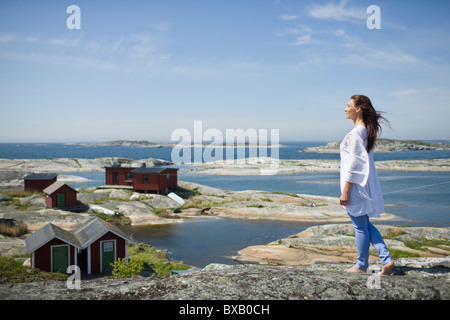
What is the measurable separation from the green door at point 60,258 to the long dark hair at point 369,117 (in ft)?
55.5

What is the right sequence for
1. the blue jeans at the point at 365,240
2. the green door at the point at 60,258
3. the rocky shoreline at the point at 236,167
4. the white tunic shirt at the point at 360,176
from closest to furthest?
the white tunic shirt at the point at 360,176
the blue jeans at the point at 365,240
the green door at the point at 60,258
the rocky shoreline at the point at 236,167

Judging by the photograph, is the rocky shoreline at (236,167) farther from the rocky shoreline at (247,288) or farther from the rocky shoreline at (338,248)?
the rocky shoreline at (247,288)

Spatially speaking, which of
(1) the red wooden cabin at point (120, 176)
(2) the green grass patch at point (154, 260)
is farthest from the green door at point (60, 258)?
(1) the red wooden cabin at point (120, 176)

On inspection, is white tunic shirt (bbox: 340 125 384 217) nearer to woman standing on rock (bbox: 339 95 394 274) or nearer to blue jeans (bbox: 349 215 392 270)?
woman standing on rock (bbox: 339 95 394 274)

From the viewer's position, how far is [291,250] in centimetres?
2186

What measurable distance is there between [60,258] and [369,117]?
17.2 metres

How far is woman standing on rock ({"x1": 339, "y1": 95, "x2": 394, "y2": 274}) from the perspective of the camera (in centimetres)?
406

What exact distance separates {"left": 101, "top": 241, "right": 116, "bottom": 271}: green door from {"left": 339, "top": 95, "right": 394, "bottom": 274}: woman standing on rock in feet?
53.2

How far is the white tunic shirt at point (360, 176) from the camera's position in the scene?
4055mm

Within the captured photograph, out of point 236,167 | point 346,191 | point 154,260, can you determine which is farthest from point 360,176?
point 236,167

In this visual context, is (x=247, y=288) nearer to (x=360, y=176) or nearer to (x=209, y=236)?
(x=360, y=176)
